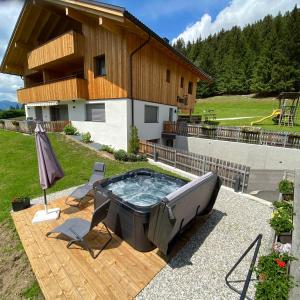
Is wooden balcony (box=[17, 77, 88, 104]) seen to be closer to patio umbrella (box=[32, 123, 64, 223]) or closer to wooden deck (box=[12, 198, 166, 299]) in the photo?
patio umbrella (box=[32, 123, 64, 223])

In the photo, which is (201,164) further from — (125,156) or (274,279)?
(274,279)

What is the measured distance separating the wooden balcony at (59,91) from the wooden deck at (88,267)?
36.7ft

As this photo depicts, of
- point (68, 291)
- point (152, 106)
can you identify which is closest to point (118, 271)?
point (68, 291)

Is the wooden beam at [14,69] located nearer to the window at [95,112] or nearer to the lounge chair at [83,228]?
the window at [95,112]

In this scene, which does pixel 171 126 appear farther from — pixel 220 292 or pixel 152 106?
pixel 220 292

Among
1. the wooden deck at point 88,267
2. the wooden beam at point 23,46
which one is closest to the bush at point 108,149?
the wooden deck at point 88,267

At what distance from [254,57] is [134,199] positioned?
59121 mm

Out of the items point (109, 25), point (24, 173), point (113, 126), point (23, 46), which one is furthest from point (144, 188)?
point (23, 46)

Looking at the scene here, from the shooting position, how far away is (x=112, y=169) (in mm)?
10094

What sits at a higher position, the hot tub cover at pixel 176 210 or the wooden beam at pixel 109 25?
the wooden beam at pixel 109 25

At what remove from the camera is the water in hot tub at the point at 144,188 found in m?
6.30

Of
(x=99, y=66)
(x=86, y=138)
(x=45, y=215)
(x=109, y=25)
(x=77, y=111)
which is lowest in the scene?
(x=45, y=215)

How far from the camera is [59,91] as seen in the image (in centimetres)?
1513

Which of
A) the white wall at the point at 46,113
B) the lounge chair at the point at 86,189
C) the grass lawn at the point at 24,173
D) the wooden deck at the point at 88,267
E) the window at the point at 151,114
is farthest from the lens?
the white wall at the point at 46,113
